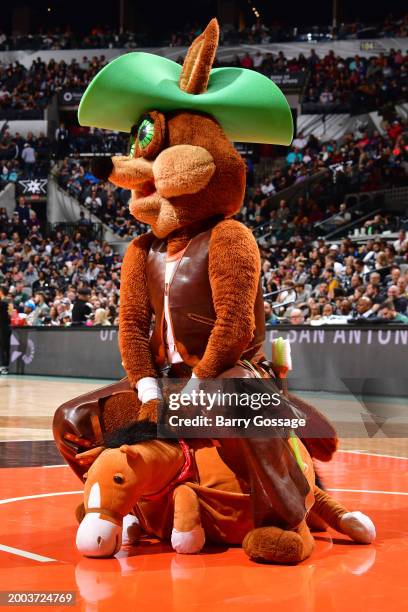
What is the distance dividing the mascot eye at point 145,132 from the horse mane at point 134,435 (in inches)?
44.0

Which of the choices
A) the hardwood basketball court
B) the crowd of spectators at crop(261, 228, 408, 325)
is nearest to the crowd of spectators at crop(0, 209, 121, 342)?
the crowd of spectators at crop(261, 228, 408, 325)

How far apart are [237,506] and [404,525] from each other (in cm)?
84

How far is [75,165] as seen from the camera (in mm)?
24203

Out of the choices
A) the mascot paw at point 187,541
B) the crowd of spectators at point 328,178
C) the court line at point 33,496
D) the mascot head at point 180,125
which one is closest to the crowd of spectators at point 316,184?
the crowd of spectators at point 328,178

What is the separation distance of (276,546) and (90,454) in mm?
774

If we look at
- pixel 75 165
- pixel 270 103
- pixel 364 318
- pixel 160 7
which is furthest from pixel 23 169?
pixel 270 103

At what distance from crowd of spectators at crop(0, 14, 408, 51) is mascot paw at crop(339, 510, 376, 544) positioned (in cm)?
2191

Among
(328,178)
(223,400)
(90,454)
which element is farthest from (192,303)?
(328,178)

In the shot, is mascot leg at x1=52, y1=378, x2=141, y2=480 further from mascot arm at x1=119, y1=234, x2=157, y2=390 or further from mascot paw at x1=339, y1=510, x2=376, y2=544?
mascot paw at x1=339, y1=510, x2=376, y2=544

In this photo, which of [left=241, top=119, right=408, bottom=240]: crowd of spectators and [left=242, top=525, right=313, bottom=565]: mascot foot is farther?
[left=241, top=119, right=408, bottom=240]: crowd of spectators

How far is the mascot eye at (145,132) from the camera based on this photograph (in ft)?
11.6

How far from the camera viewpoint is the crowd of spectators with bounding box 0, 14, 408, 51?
78.6 feet

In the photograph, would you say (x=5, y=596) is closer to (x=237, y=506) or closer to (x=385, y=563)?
(x=237, y=506)

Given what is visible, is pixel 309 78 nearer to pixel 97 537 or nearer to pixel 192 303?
pixel 192 303
